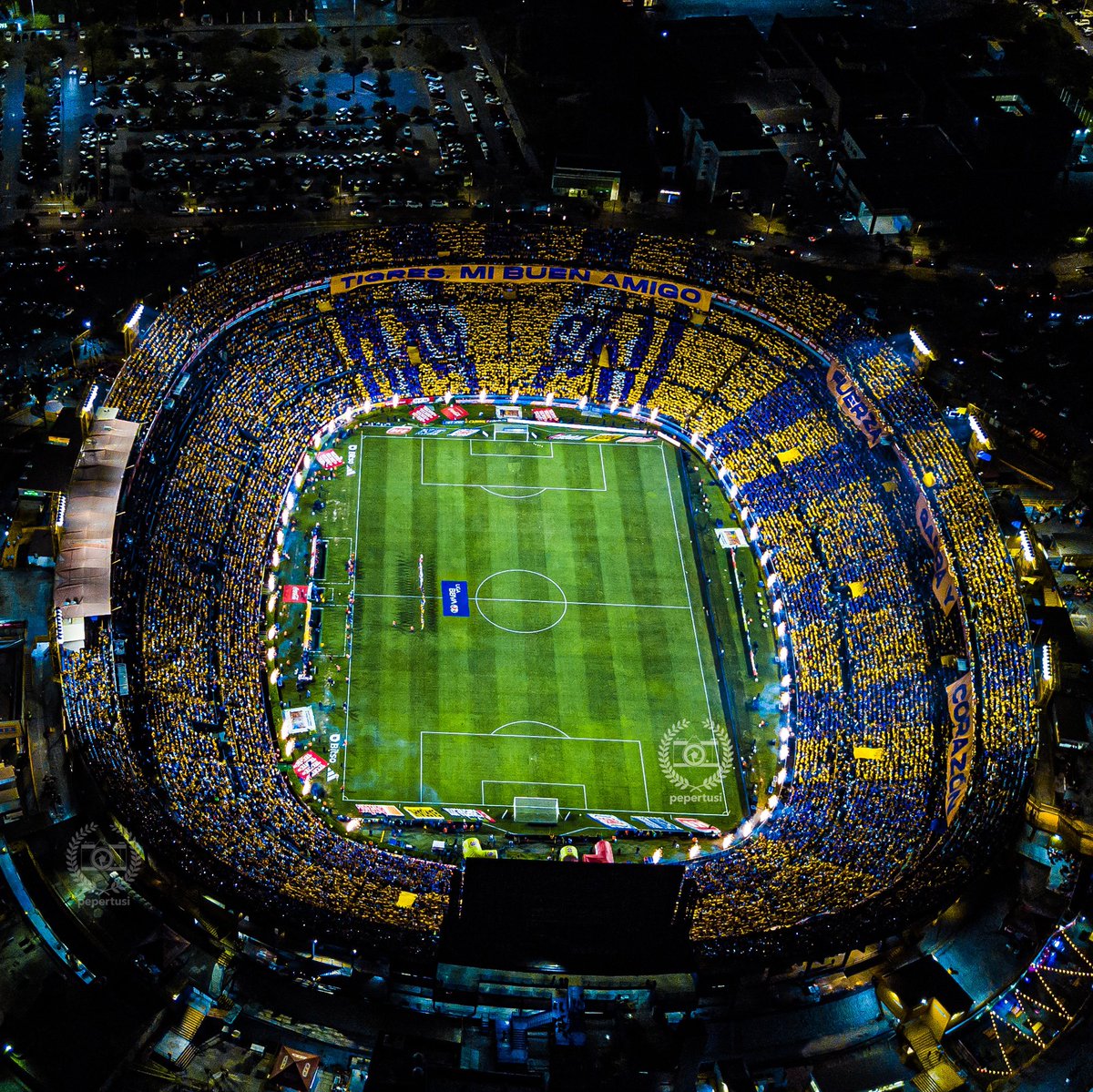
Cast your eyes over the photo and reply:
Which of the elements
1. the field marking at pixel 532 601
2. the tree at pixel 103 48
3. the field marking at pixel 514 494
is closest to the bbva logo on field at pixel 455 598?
the field marking at pixel 532 601

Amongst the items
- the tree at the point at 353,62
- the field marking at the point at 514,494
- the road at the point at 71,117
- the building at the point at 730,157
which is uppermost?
the tree at the point at 353,62

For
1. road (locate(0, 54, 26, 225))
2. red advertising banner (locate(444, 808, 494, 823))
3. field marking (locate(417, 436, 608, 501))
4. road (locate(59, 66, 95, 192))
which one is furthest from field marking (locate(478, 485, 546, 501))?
road (locate(59, 66, 95, 192))

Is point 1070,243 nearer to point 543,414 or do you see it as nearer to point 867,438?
point 867,438

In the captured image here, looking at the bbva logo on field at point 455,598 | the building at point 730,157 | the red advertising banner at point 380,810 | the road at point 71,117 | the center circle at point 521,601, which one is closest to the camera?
the red advertising banner at point 380,810

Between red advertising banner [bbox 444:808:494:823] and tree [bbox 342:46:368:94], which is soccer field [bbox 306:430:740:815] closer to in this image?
red advertising banner [bbox 444:808:494:823]

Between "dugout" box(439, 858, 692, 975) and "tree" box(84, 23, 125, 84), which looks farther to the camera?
"tree" box(84, 23, 125, 84)

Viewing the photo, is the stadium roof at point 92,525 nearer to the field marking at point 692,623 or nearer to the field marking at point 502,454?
the field marking at point 502,454

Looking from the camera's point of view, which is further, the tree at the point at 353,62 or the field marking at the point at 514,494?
the tree at the point at 353,62
